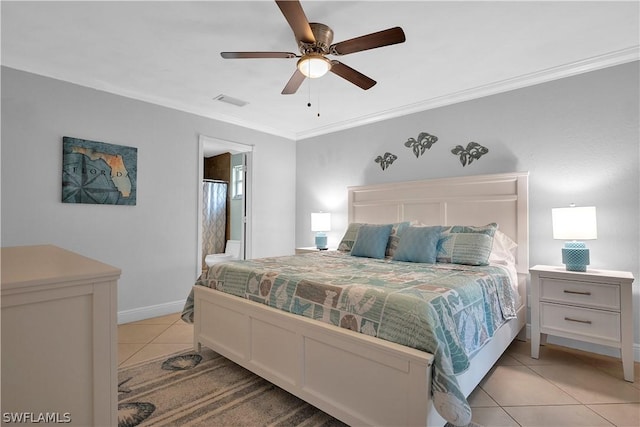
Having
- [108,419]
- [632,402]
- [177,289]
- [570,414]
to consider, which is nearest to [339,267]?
[570,414]

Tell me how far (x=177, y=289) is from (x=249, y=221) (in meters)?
1.32

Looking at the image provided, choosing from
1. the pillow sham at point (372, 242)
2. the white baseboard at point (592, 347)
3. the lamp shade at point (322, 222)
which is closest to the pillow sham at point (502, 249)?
the white baseboard at point (592, 347)

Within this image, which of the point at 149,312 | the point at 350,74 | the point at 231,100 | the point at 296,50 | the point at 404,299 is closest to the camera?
the point at 404,299

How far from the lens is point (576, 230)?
246 centimetres

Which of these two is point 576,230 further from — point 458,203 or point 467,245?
point 458,203

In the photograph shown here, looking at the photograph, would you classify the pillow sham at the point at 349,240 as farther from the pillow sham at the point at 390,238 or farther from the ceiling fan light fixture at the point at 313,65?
the ceiling fan light fixture at the point at 313,65

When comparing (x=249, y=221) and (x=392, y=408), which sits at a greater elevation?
(x=249, y=221)

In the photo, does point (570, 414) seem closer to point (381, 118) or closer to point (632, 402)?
point (632, 402)

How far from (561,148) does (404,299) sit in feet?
7.93

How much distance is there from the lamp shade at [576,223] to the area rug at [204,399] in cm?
223

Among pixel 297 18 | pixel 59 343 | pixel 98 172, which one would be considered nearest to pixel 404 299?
pixel 59 343

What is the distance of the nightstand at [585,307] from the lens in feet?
7.26

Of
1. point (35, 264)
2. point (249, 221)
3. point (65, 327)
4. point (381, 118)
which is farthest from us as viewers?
point (249, 221)

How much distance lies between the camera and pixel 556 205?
2871mm
